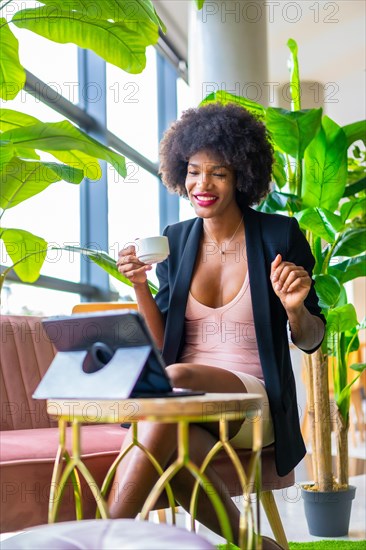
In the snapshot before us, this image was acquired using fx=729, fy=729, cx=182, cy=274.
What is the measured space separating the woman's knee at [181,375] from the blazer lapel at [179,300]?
0.31m

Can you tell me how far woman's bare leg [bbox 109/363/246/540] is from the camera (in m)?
1.38

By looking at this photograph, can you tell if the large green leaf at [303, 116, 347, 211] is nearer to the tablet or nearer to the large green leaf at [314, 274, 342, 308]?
the large green leaf at [314, 274, 342, 308]

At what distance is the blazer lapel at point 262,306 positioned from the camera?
1.74 m

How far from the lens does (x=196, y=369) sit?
1532 millimetres

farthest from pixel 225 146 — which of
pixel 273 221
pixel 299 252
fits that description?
pixel 299 252

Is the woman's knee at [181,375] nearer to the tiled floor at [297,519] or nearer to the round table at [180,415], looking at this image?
the round table at [180,415]

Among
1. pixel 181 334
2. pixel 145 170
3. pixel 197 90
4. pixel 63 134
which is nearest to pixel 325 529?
pixel 181 334

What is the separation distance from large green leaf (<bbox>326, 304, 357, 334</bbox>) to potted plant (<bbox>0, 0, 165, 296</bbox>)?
87 centimetres

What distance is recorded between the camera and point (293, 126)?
2.36 meters

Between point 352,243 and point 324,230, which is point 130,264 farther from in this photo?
point 352,243

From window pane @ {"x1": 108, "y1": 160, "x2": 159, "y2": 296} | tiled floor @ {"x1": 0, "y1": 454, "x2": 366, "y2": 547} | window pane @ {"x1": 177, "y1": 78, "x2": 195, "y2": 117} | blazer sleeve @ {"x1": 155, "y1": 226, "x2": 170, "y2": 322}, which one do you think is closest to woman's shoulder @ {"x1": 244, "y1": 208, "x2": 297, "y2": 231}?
blazer sleeve @ {"x1": 155, "y1": 226, "x2": 170, "y2": 322}

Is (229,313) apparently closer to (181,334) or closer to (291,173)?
(181,334)

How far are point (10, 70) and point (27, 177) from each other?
32cm

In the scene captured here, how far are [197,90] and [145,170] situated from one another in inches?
65.2
